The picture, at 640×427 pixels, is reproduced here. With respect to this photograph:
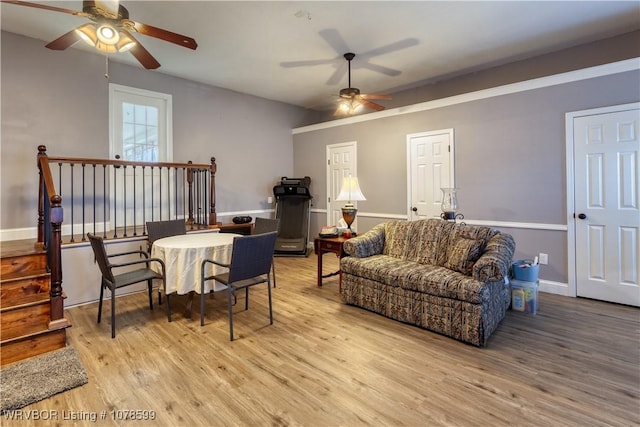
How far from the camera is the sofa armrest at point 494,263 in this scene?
99.9 inches

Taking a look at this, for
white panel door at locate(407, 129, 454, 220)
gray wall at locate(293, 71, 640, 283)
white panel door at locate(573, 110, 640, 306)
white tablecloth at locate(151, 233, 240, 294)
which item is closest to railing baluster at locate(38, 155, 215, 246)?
white tablecloth at locate(151, 233, 240, 294)

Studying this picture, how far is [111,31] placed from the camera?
2.47 m

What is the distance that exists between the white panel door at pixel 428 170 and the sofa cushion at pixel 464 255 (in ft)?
5.80

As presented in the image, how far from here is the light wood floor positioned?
1797 millimetres

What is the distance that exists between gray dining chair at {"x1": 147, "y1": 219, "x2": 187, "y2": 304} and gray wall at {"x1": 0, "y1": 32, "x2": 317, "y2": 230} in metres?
1.49

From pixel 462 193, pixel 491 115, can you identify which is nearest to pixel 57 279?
pixel 462 193

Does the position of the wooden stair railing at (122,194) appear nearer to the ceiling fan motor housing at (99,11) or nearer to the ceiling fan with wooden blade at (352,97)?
the ceiling fan motor housing at (99,11)

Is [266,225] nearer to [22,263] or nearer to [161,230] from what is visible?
[161,230]

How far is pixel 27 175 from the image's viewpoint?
371 centimetres

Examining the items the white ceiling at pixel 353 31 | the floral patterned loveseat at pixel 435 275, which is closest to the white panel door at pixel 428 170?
the white ceiling at pixel 353 31

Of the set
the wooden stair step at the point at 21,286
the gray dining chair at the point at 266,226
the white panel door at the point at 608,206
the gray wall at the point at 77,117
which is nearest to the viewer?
the wooden stair step at the point at 21,286

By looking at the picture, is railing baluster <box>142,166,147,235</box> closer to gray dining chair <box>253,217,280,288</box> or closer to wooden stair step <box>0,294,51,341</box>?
gray dining chair <box>253,217,280,288</box>

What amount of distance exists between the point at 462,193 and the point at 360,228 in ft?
6.25

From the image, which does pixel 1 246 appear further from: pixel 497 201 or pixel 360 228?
pixel 497 201
